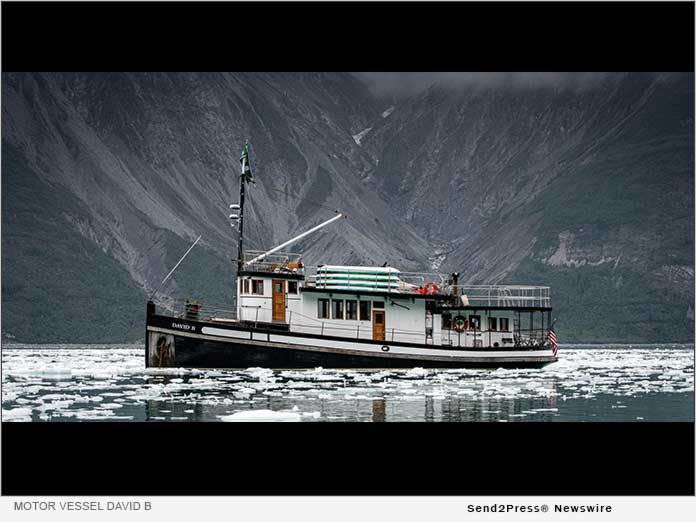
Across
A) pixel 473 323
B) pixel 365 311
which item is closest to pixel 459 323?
pixel 473 323

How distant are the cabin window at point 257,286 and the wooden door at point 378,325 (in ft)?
18.5

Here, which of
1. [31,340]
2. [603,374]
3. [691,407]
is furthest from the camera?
[31,340]

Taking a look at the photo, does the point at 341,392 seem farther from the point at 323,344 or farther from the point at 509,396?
the point at 323,344

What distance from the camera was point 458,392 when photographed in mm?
37656

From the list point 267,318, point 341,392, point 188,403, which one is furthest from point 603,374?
point 188,403

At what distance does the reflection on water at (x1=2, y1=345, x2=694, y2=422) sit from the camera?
29562mm

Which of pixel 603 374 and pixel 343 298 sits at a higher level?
pixel 343 298

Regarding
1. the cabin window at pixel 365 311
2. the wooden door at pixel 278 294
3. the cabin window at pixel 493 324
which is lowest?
the cabin window at pixel 493 324

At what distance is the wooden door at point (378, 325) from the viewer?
4941cm

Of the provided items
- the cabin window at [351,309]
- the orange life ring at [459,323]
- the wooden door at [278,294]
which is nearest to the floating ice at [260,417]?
the wooden door at [278,294]

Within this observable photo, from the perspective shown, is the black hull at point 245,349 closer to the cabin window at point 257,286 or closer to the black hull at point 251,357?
the black hull at point 251,357

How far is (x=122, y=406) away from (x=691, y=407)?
1938 centimetres

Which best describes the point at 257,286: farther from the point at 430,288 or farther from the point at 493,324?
the point at 493,324

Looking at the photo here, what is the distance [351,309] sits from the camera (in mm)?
49156
